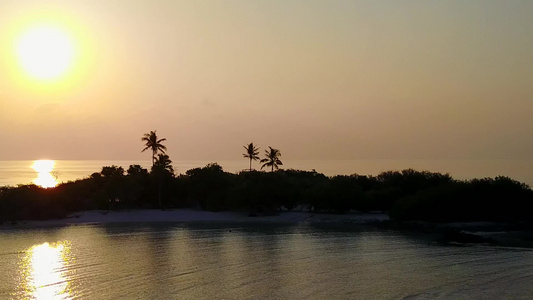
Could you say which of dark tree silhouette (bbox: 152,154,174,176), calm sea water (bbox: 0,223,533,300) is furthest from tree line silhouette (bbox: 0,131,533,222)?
calm sea water (bbox: 0,223,533,300)

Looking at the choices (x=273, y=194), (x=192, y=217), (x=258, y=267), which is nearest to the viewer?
(x=258, y=267)

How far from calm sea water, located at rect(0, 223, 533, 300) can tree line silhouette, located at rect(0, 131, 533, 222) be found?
1576 centimetres

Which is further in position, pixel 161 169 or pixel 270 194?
pixel 161 169

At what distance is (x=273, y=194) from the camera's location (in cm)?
8362

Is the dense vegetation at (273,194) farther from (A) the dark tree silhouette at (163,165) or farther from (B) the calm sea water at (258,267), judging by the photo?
(B) the calm sea water at (258,267)

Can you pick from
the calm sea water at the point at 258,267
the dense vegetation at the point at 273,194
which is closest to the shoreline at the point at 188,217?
the dense vegetation at the point at 273,194

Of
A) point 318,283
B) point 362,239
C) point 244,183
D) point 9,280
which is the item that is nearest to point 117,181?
point 244,183

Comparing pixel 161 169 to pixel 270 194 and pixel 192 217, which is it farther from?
pixel 270 194

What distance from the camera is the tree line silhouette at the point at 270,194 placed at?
69.1 meters

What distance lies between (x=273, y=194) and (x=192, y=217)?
11450 millimetres

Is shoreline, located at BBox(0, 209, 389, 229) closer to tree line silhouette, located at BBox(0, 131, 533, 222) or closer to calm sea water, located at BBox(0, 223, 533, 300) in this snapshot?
tree line silhouette, located at BBox(0, 131, 533, 222)

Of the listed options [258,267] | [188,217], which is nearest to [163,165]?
[188,217]

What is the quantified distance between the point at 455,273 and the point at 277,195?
5140cm

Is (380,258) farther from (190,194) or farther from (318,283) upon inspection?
(190,194)
